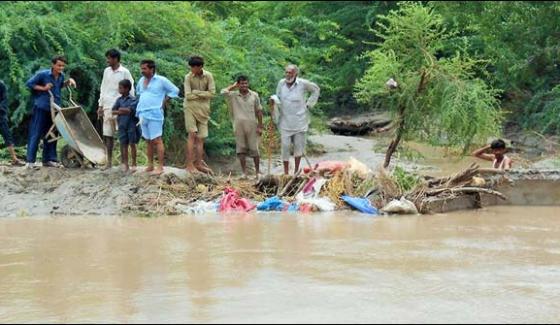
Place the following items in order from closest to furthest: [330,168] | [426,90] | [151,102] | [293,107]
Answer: [151,102] < [330,168] < [293,107] < [426,90]

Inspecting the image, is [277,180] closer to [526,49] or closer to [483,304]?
[483,304]

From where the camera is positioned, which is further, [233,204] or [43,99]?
[43,99]

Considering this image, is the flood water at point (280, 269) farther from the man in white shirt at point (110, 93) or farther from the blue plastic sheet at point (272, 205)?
the man in white shirt at point (110, 93)

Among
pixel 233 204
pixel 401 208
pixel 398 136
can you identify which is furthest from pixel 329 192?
pixel 398 136

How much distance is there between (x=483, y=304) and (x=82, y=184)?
5950 mm

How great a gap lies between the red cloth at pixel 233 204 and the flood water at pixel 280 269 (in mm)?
478

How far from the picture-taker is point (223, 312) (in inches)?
188

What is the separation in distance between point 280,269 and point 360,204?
138 inches

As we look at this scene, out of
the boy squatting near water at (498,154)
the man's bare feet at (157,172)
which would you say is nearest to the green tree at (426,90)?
the boy squatting near water at (498,154)

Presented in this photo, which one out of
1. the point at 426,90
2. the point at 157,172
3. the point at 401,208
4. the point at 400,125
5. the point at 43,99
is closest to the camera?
the point at 401,208

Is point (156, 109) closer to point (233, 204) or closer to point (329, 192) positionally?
point (233, 204)

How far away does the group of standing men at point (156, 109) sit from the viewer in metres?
9.85

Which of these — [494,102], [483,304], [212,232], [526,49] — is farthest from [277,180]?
[526,49]

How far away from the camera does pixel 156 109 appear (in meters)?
9.79
